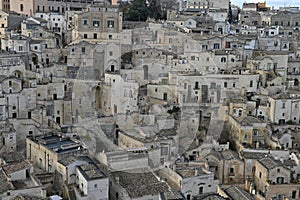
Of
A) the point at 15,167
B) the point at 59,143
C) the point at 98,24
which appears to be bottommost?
the point at 15,167

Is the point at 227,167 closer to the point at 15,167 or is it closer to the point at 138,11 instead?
the point at 15,167

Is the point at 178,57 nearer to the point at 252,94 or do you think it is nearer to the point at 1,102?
the point at 252,94

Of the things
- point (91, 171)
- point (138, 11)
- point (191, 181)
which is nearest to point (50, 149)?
point (91, 171)

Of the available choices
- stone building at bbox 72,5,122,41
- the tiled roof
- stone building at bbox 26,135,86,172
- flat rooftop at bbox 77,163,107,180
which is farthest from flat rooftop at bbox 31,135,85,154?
stone building at bbox 72,5,122,41

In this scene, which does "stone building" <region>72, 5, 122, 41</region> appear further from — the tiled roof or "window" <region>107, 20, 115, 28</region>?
the tiled roof

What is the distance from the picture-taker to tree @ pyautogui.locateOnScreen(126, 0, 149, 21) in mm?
31953

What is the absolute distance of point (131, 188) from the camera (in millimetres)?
14297

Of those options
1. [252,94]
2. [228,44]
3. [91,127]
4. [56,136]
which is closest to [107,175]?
[56,136]

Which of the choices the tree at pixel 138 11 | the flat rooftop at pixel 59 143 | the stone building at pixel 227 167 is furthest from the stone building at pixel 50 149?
the tree at pixel 138 11

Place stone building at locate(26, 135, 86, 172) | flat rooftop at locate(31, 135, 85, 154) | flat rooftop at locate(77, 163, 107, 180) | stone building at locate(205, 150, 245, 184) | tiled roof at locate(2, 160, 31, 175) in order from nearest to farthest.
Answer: flat rooftop at locate(77, 163, 107, 180) → tiled roof at locate(2, 160, 31, 175) → stone building at locate(26, 135, 86, 172) → flat rooftop at locate(31, 135, 85, 154) → stone building at locate(205, 150, 245, 184)

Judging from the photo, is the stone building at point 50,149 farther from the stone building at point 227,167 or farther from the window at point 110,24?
the window at point 110,24

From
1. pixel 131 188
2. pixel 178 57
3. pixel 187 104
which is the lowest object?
pixel 131 188

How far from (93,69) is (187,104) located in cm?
505

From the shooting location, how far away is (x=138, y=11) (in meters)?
32.3
